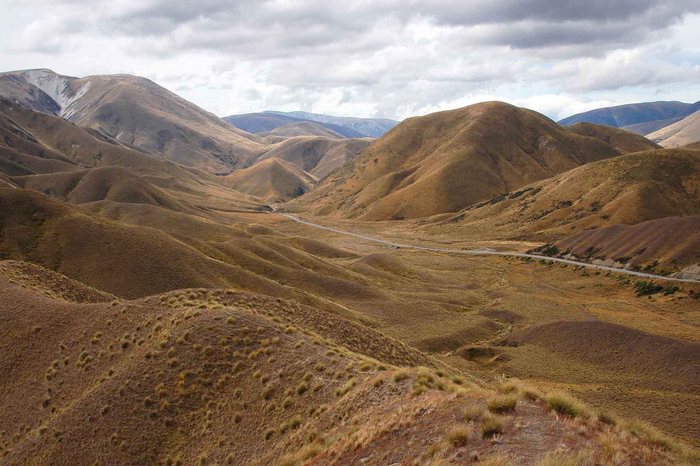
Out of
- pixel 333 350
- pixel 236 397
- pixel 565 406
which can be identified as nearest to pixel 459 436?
pixel 565 406

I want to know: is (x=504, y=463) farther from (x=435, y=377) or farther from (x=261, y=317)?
(x=261, y=317)

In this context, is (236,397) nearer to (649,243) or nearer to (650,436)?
(650,436)

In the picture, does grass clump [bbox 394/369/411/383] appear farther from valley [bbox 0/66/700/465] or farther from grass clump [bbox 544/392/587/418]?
grass clump [bbox 544/392/587/418]

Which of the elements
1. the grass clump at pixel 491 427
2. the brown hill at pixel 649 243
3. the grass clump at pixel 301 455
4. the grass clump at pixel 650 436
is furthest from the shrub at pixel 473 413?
the brown hill at pixel 649 243

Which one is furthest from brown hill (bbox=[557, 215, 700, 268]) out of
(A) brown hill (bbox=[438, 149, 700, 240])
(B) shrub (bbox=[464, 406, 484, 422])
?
(B) shrub (bbox=[464, 406, 484, 422])

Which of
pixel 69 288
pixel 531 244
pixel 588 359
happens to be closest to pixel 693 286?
pixel 588 359

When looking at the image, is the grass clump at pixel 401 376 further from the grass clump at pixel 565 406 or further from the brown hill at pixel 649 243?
the brown hill at pixel 649 243

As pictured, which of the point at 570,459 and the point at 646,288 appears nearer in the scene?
the point at 570,459

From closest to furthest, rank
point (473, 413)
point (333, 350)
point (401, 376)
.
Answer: point (473, 413)
point (401, 376)
point (333, 350)
